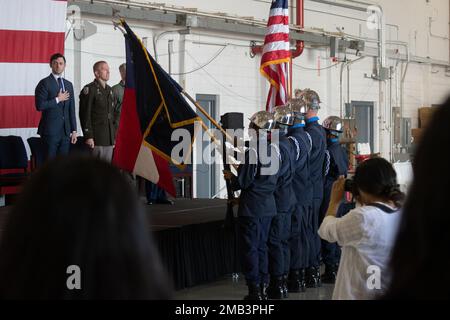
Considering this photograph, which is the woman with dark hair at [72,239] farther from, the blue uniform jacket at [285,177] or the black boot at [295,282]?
the black boot at [295,282]

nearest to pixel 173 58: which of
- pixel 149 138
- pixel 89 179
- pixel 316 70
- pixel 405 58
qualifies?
pixel 316 70

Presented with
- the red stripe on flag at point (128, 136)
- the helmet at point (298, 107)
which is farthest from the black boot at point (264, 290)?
the red stripe on flag at point (128, 136)

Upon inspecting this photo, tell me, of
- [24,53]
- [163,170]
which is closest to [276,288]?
[163,170]

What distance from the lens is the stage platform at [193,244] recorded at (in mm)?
7109

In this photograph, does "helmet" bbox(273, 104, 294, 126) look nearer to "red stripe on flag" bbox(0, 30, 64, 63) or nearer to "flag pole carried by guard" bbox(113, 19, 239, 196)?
"flag pole carried by guard" bbox(113, 19, 239, 196)

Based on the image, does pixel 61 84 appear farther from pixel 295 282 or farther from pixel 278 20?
pixel 295 282

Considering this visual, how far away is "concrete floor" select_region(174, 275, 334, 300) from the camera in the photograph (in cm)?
728

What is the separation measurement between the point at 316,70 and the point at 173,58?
4544 millimetres

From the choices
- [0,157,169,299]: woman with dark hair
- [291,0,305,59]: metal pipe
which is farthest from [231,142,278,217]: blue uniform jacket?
[291,0,305,59]: metal pipe

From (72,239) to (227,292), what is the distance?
21.2ft

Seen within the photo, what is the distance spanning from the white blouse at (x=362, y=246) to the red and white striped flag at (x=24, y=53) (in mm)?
6989

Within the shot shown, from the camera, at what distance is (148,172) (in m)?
7.79

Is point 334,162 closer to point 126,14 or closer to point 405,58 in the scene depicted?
point 126,14

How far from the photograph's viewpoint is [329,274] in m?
8.22
